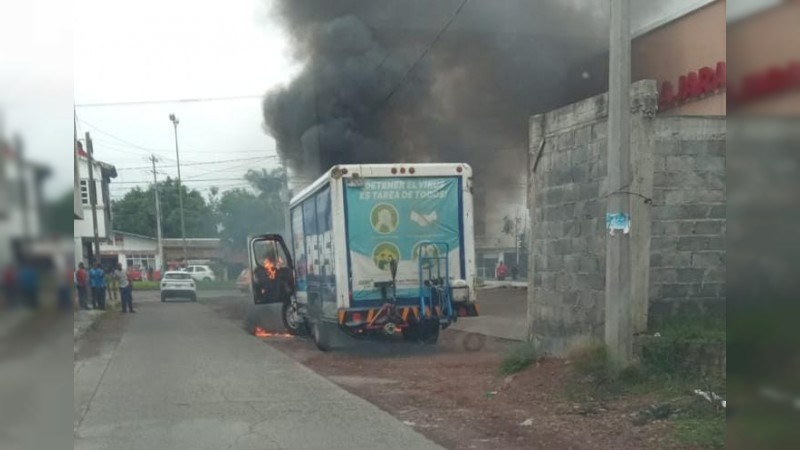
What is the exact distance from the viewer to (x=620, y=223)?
5906 millimetres

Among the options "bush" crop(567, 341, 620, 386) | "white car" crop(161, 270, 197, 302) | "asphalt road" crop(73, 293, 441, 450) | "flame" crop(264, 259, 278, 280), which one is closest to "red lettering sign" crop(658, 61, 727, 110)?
"bush" crop(567, 341, 620, 386)

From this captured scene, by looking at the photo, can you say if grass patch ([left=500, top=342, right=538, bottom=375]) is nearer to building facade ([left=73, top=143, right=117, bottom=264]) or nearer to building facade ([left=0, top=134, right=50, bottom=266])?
building facade ([left=73, top=143, right=117, bottom=264])

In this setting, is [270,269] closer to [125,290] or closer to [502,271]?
[502,271]

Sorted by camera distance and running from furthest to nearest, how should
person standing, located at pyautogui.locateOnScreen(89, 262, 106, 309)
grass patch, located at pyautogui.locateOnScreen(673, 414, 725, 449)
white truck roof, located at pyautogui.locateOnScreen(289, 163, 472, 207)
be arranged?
white truck roof, located at pyautogui.locateOnScreen(289, 163, 472, 207) < grass patch, located at pyautogui.locateOnScreen(673, 414, 725, 449) < person standing, located at pyautogui.locateOnScreen(89, 262, 106, 309)

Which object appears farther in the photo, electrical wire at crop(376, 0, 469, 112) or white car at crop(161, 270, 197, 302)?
electrical wire at crop(376, 0, 469, 112)

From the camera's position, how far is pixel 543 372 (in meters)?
7.10

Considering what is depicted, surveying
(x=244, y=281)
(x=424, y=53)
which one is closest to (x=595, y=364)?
(x=244, y=281)

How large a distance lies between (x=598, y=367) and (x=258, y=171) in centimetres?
651

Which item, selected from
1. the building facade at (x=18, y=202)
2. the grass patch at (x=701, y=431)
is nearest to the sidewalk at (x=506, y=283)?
the grass patch at (x=701, y=431)

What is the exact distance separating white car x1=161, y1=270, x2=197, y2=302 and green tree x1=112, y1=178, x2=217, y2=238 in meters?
0.39

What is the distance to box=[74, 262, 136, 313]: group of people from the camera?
2471mm

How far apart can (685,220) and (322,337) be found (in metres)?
5.52

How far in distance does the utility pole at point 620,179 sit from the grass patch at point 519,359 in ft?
5.40

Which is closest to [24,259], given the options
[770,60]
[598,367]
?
[770,60]
